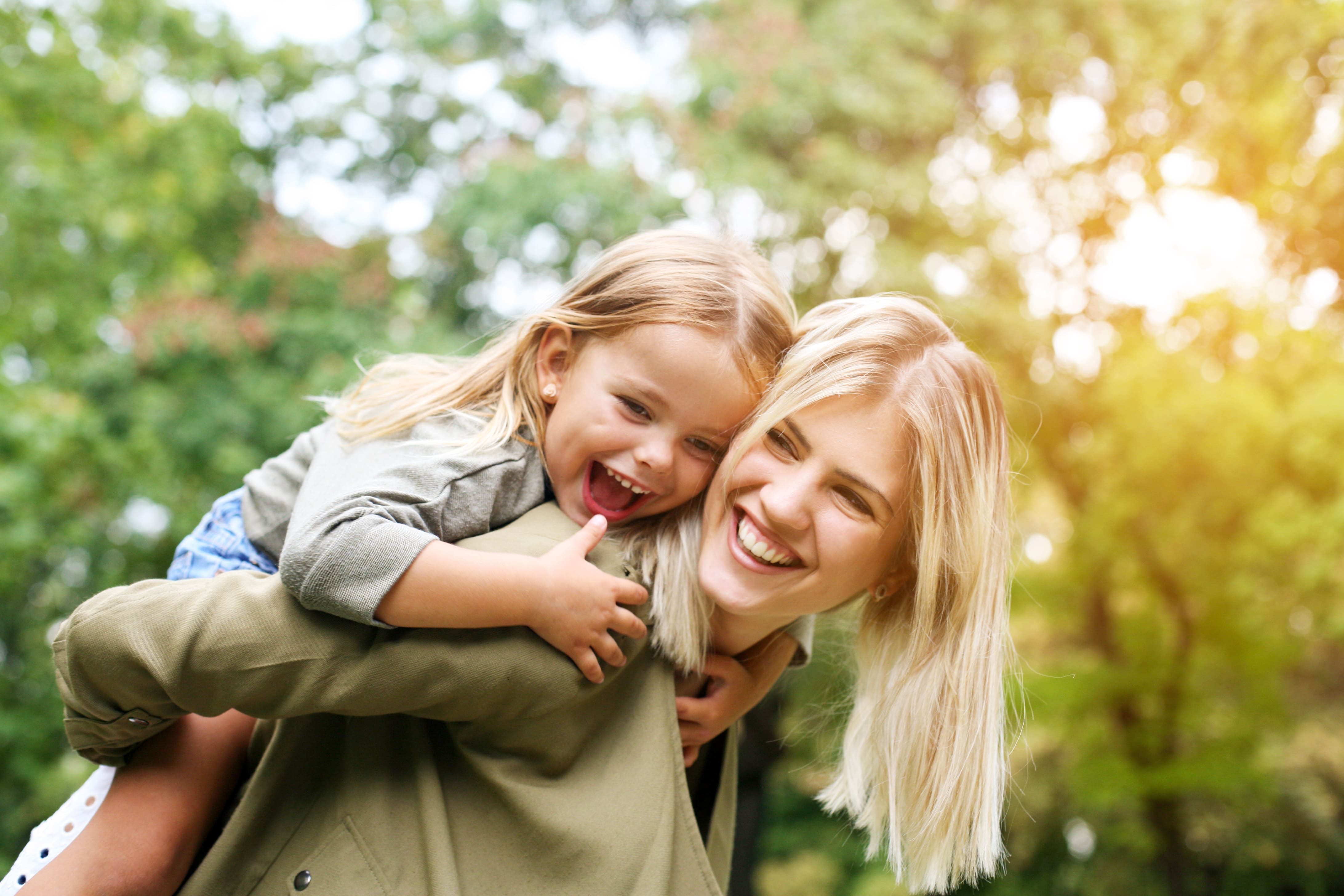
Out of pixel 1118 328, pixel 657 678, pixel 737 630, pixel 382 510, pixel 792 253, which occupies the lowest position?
pixel 1118 328

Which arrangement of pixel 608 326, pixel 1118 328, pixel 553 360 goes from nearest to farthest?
pixel 608 326
pixel 553 360
pixel 1118 328

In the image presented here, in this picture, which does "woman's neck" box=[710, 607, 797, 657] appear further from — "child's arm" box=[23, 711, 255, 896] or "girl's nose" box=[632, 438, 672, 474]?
"child's arm" box=[23, 711, 255, 896]

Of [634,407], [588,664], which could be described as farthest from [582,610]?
[634,407]

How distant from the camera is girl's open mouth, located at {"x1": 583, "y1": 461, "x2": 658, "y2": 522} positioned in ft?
6.17

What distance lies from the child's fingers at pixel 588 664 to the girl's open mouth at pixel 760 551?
33cm

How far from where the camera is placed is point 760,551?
1686mm

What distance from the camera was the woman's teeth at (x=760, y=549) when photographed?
168 centimetres

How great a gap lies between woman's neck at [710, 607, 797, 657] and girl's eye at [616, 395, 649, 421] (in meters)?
0.40

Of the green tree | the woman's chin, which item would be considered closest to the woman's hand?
the woman's chin

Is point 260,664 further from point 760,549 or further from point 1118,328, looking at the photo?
point 1118,328

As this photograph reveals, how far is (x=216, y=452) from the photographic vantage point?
21.4 ft

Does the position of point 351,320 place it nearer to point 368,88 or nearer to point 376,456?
point 368,88

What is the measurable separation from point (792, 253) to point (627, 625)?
6.68 m

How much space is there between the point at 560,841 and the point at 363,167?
7274mm
